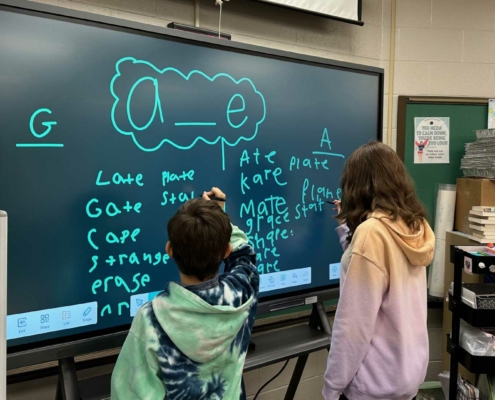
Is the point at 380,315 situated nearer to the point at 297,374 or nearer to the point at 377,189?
the point at 377,189

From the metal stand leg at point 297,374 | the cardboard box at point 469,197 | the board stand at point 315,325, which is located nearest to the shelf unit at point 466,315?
the cardboard box at point 469,197

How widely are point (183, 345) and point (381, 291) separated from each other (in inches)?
23.5

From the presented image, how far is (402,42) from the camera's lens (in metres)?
2.60

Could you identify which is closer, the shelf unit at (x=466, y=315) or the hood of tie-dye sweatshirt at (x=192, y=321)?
the hood of tie-dye sweatshirt at (x=192, y=321)

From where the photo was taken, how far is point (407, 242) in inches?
53.1

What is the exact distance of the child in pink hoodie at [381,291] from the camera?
1332 mm

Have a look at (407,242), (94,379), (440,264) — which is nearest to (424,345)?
(407,242)

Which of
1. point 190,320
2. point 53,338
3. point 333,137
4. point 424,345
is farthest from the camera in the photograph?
point 333,137

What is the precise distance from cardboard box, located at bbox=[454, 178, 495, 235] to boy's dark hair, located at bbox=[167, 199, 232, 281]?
175 cm

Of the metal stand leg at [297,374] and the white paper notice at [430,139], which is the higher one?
the white paper notice at [430,139]

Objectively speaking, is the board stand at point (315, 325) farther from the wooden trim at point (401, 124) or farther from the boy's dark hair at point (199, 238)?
the wooden trim at point (401, 124)

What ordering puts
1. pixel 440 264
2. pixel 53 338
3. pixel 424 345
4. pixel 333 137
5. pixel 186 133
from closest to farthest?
pixel 53 338, pixel 424 345, pixel 186 133, pixel 333 137, pixel 440 264

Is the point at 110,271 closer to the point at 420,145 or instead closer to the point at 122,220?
the point at 122,220

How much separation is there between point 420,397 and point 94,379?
1743 millimetres
